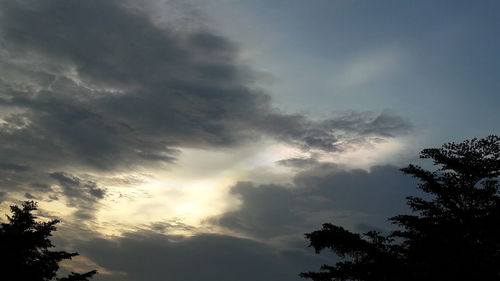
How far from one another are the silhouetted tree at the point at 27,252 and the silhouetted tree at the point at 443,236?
707 inches

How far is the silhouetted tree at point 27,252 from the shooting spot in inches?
805

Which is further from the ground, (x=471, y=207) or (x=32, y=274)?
(x=471, y=207)

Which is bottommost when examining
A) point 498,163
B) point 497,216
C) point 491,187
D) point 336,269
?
point 336,269

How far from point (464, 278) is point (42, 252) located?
88.7ft

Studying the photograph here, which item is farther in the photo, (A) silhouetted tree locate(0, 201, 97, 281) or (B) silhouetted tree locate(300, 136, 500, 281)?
(A) silhouetted tree locate(0, 201, 97, 281)

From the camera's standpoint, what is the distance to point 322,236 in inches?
480

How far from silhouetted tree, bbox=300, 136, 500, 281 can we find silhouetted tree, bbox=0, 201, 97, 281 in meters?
18.0

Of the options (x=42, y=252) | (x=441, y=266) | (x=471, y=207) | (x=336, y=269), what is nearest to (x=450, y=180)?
(x=471, y=207)

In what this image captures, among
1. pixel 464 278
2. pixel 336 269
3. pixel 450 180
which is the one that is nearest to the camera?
pixel 464 278

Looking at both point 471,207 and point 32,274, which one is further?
point 32,274

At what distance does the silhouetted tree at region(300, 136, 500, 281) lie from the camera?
11.9 m

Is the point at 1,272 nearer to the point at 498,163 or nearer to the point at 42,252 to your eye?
the point at 42,252

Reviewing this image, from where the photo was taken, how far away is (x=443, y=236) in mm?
13438

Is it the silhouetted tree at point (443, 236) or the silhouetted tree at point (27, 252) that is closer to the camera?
the silhouetted tree at point (443, 236)
